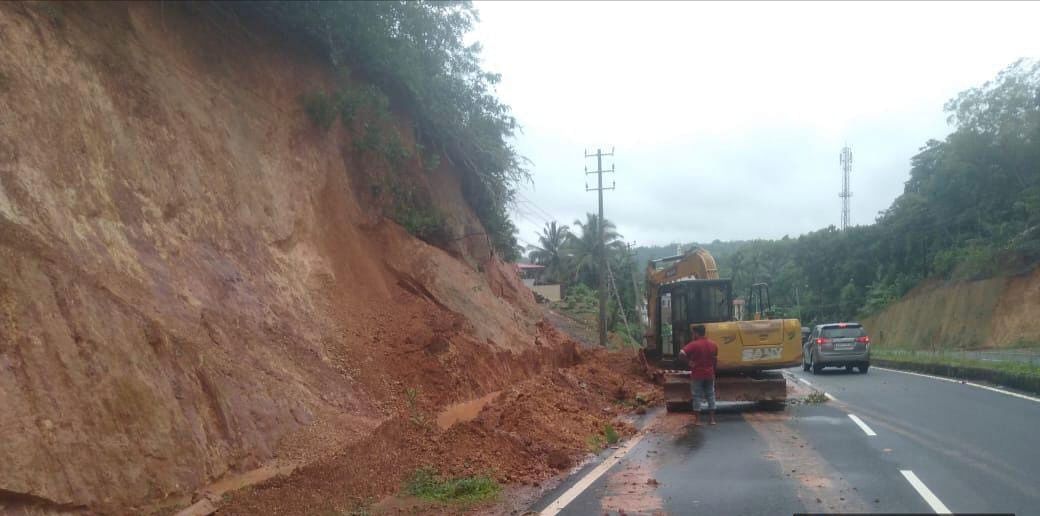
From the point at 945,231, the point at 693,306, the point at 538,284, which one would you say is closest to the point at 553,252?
the point at 538,284

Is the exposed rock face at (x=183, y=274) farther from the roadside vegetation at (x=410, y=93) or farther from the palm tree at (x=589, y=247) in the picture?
the palm tree at (x=589, y=247)

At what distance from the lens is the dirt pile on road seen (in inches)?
309

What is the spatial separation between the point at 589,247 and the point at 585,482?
45.6m

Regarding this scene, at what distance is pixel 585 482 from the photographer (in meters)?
9.09

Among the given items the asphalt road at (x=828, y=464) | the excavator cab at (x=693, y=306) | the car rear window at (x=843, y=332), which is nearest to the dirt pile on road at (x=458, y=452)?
the asphalt road at (x=828, y=464)

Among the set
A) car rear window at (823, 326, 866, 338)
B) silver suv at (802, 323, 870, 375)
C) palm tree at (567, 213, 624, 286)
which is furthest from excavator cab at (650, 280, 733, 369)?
palm tree at (567, 213, 624, 286)

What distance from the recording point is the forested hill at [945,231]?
136ft

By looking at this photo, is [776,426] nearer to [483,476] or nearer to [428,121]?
[483,476]

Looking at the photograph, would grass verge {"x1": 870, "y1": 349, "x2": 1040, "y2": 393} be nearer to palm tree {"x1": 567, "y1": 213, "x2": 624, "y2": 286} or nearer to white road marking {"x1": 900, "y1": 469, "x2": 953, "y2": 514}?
white road marking {"x1": 900, "y1": 469, "x2": 953, "y2": 514}

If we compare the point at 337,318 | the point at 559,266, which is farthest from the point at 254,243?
the point at 559,266

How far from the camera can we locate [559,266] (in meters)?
59.1

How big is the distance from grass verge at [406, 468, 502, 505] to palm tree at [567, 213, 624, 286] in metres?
44.6

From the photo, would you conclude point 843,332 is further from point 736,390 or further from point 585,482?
point 585,482

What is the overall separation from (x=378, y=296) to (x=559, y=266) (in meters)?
45.5
